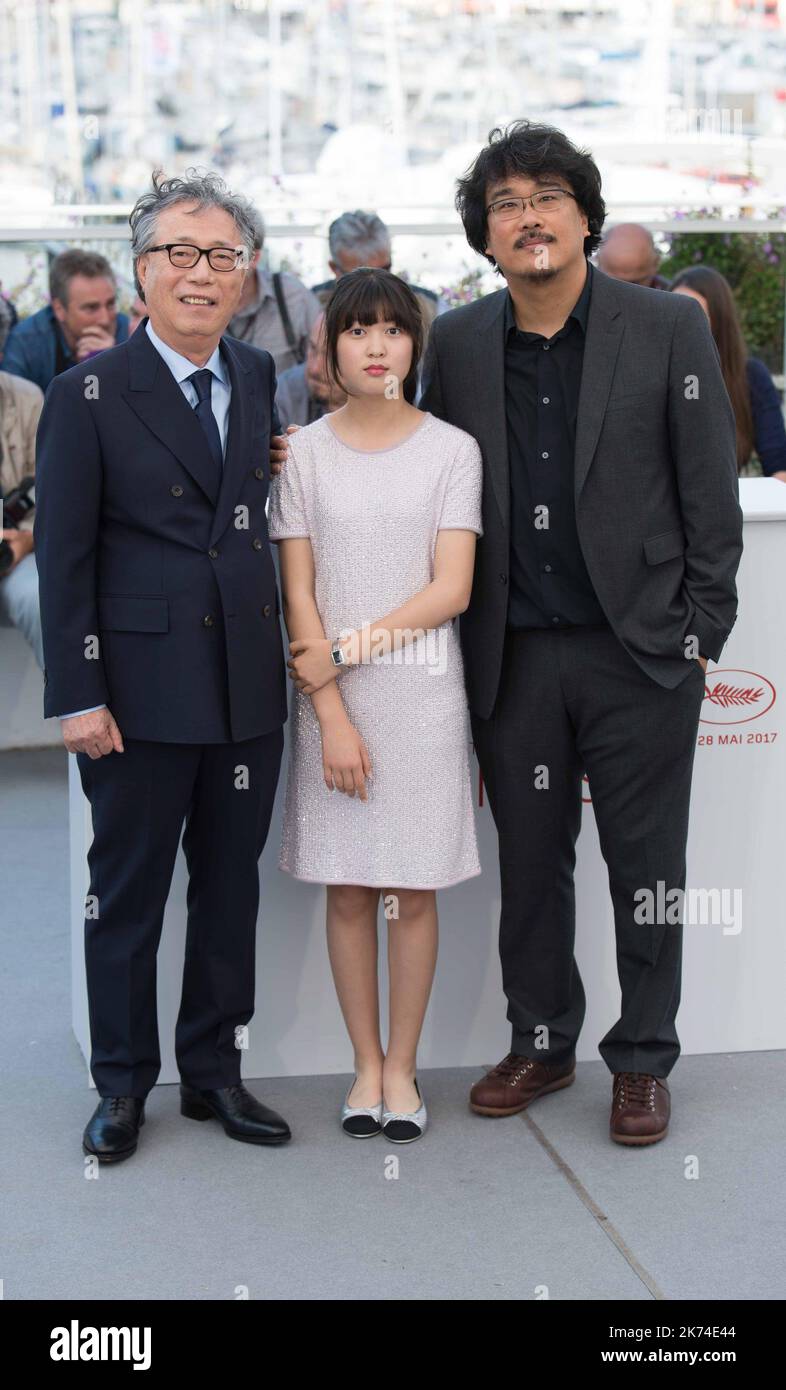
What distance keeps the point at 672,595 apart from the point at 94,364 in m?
1.12

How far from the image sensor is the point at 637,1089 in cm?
307

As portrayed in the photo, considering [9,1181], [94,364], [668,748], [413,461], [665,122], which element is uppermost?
[665,122]

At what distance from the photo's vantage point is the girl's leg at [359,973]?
304 centimetres

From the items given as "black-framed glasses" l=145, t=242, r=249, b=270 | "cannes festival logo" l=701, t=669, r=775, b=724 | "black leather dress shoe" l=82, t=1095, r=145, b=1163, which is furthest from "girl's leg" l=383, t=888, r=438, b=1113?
"black-framed glasses" l=145, t=242, r=249, b=270

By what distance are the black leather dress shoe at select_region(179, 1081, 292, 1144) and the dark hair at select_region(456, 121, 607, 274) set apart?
1.73 meters

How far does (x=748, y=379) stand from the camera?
5309 millimetres

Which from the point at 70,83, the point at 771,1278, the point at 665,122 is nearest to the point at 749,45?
the point at 665,122

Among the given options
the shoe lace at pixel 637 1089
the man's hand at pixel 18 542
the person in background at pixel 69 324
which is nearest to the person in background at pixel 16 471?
the man's hand at pixel 18 542

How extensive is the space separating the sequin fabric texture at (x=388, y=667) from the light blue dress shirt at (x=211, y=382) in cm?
16

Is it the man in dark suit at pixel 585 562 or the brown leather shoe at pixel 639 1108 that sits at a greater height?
the man in dark suit at pixel 585 562

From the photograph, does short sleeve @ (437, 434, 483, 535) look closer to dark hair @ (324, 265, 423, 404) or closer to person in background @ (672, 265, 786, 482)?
dark hair @ (324, 265, 423, 404)

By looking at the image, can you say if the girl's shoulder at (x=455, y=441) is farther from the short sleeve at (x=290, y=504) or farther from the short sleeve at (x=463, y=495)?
the short sleeve at (x=290, y=504)

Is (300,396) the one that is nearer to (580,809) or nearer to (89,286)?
(89,286)
